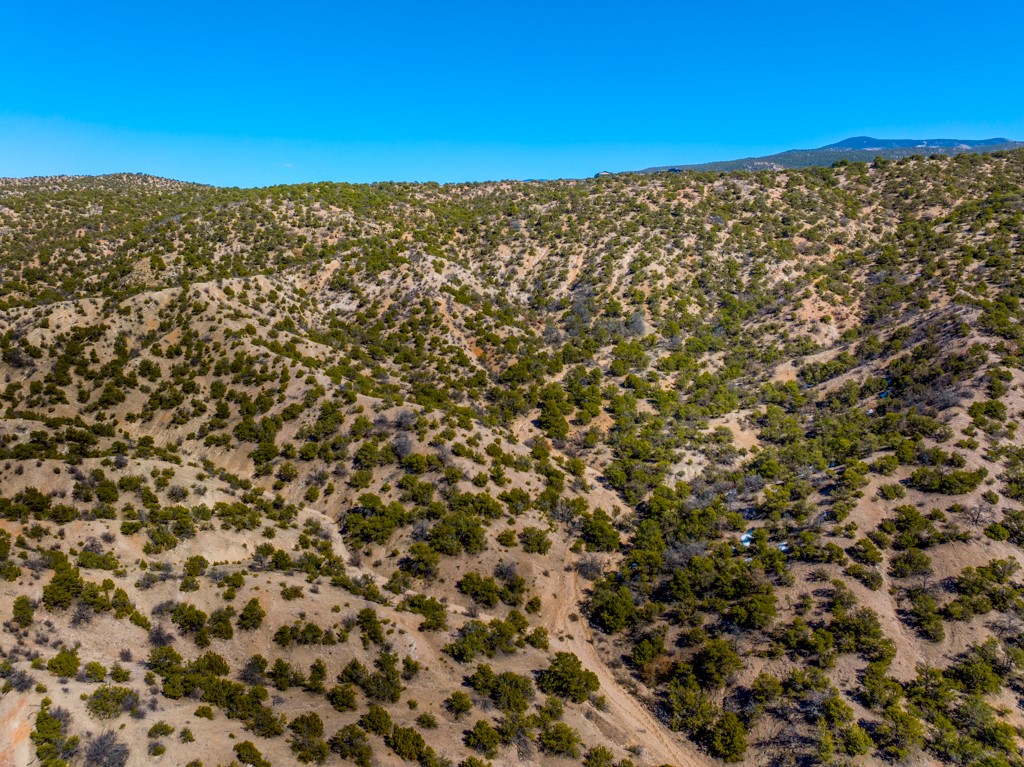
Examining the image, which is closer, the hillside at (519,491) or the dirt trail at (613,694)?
the hillside at (519,491)

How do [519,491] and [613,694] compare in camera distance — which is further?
[519,491]

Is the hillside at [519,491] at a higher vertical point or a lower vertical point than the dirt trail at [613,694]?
higher

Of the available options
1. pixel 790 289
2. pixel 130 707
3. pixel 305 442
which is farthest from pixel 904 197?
pixel 130 707

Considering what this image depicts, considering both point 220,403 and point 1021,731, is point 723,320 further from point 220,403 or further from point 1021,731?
point 220,403

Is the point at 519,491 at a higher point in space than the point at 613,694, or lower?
higher
